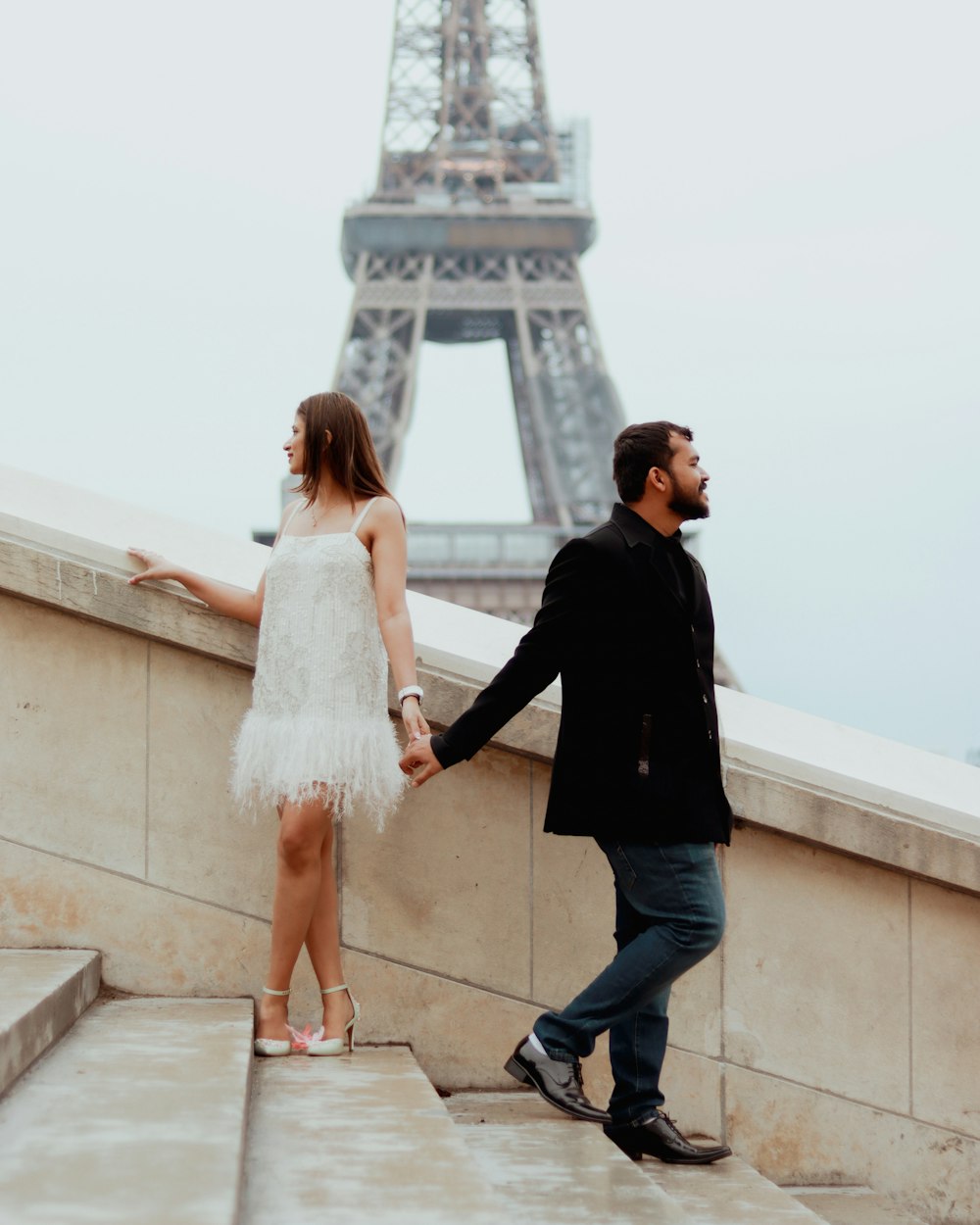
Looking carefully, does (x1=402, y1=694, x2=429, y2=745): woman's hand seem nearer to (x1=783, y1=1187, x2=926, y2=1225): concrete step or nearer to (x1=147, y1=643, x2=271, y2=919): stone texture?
(x1=147, y1=643, x2=271, y2=919): stone texture

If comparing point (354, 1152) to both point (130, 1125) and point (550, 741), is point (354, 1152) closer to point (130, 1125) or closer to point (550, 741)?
point (130, 1125)

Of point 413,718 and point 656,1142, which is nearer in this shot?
point 656,1142

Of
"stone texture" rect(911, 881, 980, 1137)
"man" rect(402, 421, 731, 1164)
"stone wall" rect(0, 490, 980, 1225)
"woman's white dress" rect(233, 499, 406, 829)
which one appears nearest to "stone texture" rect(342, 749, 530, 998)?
"stone wall" rect(0, 490, 980, 1225)

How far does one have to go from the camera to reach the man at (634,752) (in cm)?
323

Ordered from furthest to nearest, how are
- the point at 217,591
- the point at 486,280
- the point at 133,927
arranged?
1. the point at 486,280
2. the point at 133,927
3. the point at 217,591

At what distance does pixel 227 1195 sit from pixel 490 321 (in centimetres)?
4124

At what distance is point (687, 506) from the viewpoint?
343cm

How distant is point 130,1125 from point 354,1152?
0.42 m

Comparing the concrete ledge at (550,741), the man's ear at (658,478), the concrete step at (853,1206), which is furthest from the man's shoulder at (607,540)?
the concrete step at (853,1206)

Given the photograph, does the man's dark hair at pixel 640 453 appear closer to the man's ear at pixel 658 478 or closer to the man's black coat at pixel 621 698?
the man's ear at pixel 658 478

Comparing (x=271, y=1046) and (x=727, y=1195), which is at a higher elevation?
(x=271, y=1046)

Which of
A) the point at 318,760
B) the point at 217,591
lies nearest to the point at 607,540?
the point at 318,760

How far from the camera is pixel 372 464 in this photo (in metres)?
3.77

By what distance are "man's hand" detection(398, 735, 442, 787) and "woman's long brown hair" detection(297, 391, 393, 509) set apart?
26.6 inches
